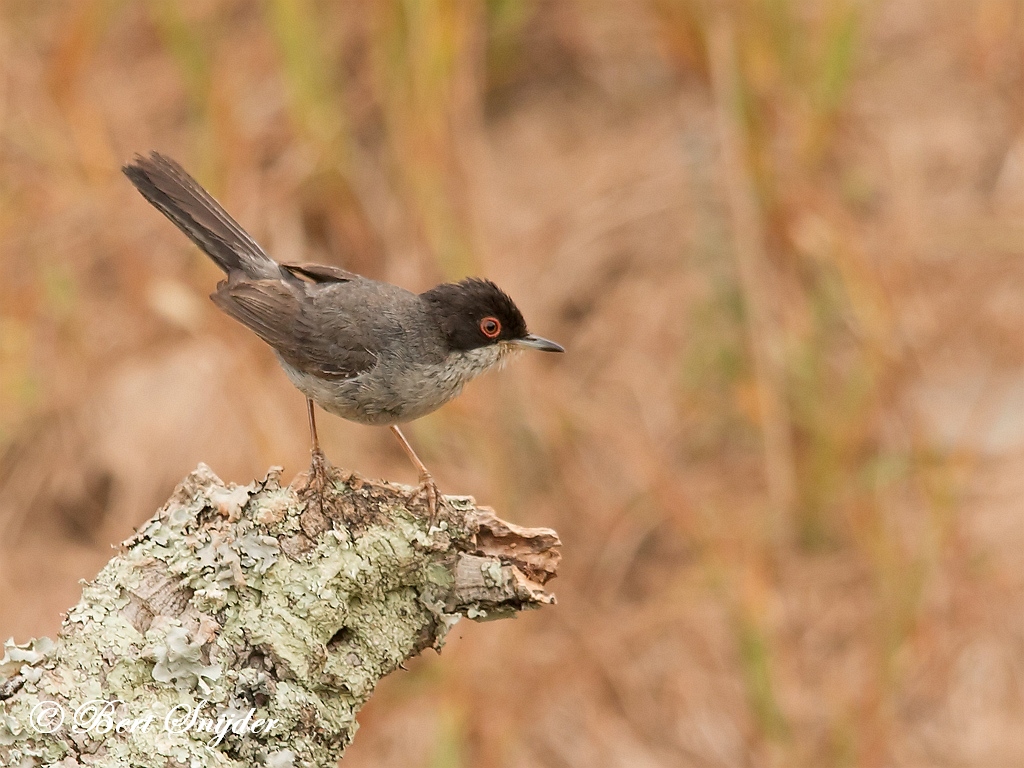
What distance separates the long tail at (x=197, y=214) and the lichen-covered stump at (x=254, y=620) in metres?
1.68

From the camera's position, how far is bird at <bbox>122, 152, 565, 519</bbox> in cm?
389

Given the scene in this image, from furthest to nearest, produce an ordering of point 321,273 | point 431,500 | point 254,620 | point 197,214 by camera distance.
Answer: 1. point 321,273
2. point 197,214
3. point 431,500
4. point 254,620

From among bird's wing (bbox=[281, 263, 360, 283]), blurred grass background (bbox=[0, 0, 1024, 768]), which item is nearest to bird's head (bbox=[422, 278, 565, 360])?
bird's wing (bbox=[281, 263, 360, 283])

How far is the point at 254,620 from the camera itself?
262 cm

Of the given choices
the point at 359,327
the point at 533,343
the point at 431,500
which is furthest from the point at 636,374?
the point at 431,500

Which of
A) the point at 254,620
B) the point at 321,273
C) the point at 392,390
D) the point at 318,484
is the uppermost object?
the point at 321,273

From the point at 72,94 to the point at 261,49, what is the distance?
127cm

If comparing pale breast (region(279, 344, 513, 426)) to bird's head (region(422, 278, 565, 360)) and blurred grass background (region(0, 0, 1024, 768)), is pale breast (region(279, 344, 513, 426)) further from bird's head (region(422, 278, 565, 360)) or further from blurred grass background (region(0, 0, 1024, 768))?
blurred grass background (region(0, 0, 1024, 768))

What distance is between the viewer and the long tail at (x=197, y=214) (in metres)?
4.11

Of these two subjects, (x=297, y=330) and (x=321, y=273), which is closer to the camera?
(x=297, y=330)

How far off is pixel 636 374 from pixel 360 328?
284 centimetres

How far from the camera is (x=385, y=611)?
2.79m

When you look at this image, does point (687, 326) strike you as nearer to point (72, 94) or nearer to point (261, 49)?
point (261, 49)

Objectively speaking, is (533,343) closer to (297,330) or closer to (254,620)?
(297,330)
